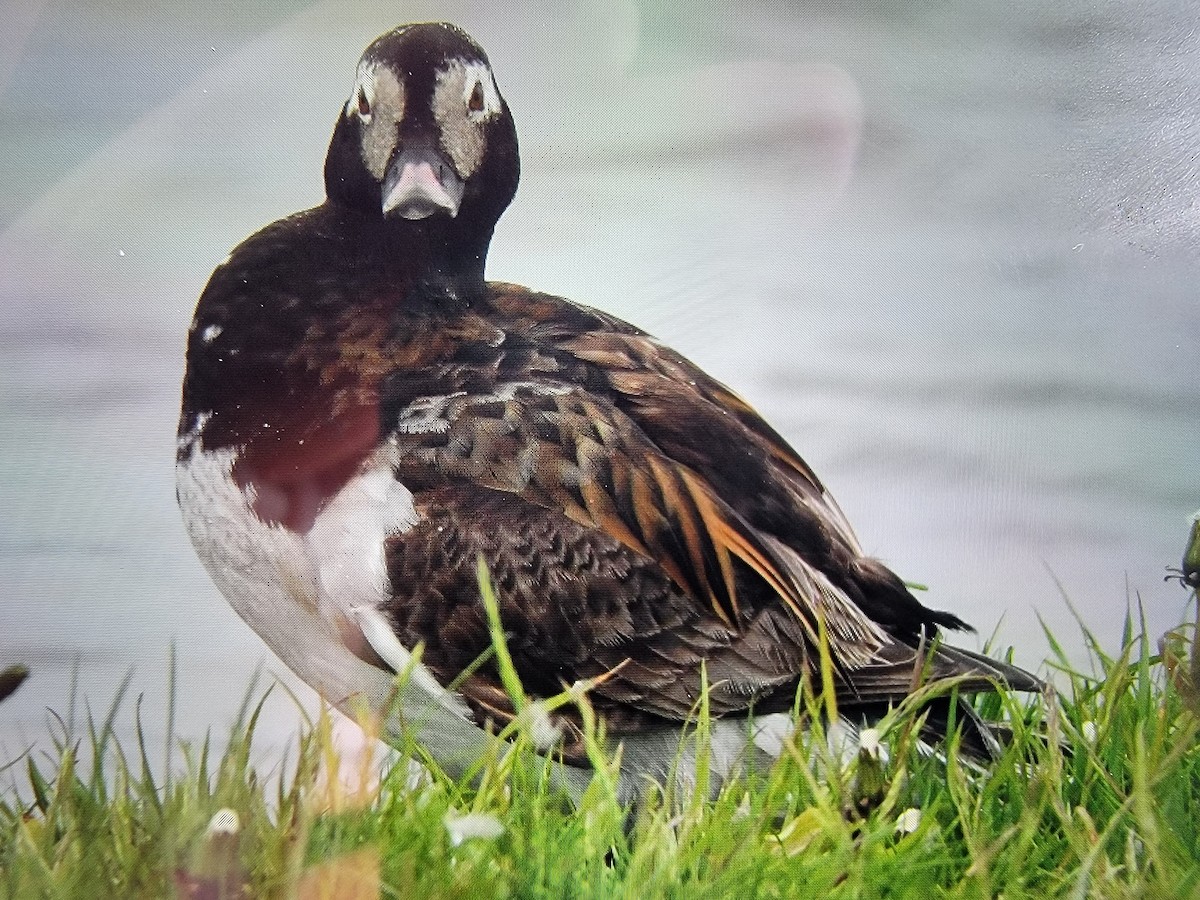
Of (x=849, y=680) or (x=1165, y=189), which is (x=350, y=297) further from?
(x=1165, y=189)

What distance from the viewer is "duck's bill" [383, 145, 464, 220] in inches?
47.1

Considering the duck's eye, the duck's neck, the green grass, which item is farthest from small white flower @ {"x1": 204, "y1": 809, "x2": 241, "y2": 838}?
the duck's eye

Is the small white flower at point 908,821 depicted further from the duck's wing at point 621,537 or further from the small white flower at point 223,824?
the small white flower at point 223,824

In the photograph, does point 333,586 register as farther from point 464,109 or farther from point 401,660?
point 464,109

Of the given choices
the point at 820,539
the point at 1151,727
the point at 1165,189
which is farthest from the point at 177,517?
the point at 1165,189

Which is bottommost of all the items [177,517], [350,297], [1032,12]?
[177,517]

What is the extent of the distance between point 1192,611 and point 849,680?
529 millimetres

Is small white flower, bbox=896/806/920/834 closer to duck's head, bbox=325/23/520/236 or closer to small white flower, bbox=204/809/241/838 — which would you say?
small white flower, bbox=204/809/241/838

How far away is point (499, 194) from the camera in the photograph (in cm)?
132

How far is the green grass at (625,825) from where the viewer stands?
1016mm

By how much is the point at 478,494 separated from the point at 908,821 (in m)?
0.62

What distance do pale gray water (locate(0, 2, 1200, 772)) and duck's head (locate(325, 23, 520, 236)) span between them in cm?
4

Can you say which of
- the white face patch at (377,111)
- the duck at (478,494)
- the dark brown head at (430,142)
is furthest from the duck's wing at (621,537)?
the white face patch at (377,111)

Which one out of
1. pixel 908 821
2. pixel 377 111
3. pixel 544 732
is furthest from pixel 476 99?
pixel 908 821
